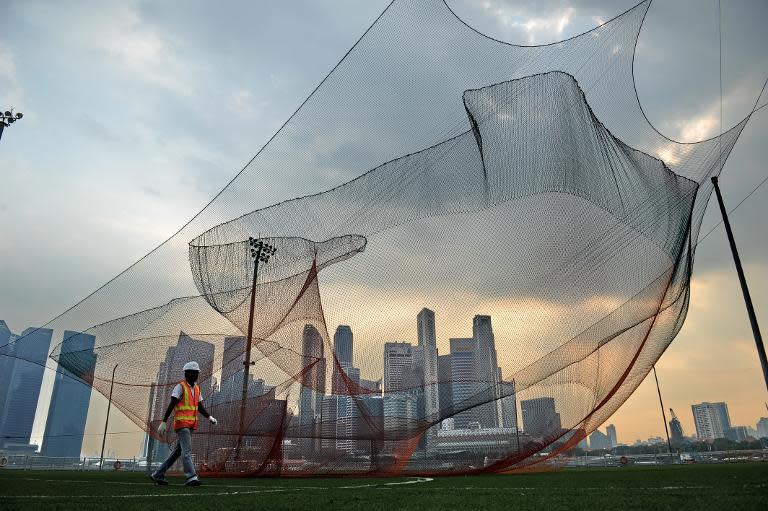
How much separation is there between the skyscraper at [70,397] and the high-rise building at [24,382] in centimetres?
60

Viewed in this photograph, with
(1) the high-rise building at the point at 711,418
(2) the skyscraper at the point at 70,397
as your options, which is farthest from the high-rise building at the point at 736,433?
(2) the skyscraper at the point at 70,397

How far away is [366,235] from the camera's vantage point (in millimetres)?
9914

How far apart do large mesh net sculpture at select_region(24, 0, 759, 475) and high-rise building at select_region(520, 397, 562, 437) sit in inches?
2.2

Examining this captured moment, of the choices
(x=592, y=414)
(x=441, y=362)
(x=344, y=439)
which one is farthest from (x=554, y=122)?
(x=344, y=439)

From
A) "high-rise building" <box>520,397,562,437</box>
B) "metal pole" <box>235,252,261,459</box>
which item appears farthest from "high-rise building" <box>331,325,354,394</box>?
"high-rise building" <box>520,397,562,437</box>

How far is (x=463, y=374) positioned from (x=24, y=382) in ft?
230

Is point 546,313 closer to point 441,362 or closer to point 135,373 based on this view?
point 441,362

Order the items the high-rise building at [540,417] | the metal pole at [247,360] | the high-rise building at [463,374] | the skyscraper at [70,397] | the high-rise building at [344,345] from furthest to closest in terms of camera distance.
→ 1. the skyscraper at [70,397]
2. the metal pole at [247,360]
3. the high-rise building at [540,417]
4. the high-rise building at [344,345]
5. the high-rise building at [463,374]

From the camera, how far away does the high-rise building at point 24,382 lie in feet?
40.5

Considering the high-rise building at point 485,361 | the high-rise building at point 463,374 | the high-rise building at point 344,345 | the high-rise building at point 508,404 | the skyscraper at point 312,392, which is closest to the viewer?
the high-rise building at point 485,361

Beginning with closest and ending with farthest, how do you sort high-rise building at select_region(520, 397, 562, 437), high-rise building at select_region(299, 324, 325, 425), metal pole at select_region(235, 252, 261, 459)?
high-rise building at select_region(520, 397, 562, 437), metal pole at select_region(235, 252, 261, 459), high-rise building at select_region(299, 324, 325, 425)

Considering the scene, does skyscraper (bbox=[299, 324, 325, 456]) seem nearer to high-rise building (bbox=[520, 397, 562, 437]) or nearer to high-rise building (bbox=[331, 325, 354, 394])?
high-rise building (bbox=[331, 325, 354, 394])

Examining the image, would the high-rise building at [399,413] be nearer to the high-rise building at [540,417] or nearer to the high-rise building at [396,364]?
the high-rise building at [396,364]

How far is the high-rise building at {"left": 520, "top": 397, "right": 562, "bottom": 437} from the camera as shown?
35.9 ft
